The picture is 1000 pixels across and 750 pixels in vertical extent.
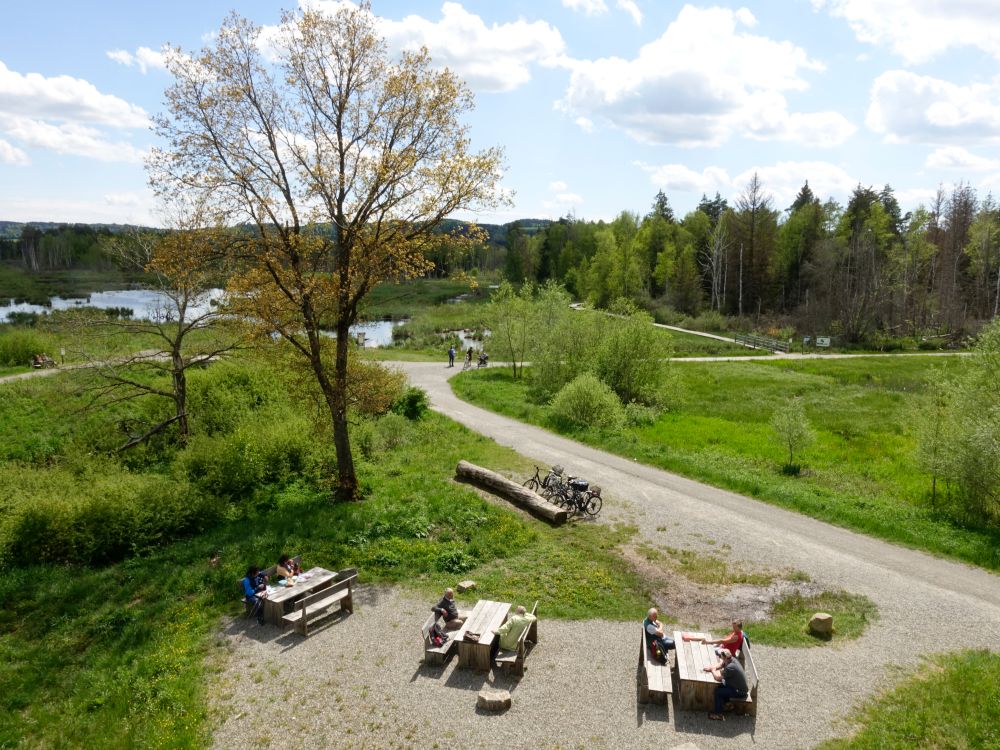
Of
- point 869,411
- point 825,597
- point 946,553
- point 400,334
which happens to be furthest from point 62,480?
point 400,334

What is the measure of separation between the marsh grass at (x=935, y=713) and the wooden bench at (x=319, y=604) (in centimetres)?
916

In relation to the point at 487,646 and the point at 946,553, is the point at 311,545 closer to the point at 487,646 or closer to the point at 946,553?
the point at 487,646

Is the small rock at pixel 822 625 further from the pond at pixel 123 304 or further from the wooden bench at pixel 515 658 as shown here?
the pond at pixel 123 304

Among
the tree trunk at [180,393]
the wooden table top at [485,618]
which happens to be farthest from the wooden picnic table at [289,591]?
the tree trunk at [180,393]

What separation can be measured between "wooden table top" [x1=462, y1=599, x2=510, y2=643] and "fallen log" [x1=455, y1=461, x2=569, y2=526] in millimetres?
5945

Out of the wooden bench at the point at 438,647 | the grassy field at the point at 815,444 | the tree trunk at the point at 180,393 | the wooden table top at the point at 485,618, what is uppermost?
the tree trunk at the point at 180,393

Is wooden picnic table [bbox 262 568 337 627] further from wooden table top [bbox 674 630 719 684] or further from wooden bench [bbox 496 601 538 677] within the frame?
wooden table top [bbox 674 630 719 684]

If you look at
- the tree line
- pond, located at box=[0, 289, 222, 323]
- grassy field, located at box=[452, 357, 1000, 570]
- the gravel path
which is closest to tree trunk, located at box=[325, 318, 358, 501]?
the gravel path

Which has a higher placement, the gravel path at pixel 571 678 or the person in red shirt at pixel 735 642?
the person in red shirt at pixel 735 642

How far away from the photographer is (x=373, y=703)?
1021cm

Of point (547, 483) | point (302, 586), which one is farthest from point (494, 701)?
point (547, 483)

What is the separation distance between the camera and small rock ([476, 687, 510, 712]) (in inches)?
393

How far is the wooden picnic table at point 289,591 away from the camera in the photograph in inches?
503

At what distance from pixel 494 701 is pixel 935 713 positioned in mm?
7079
